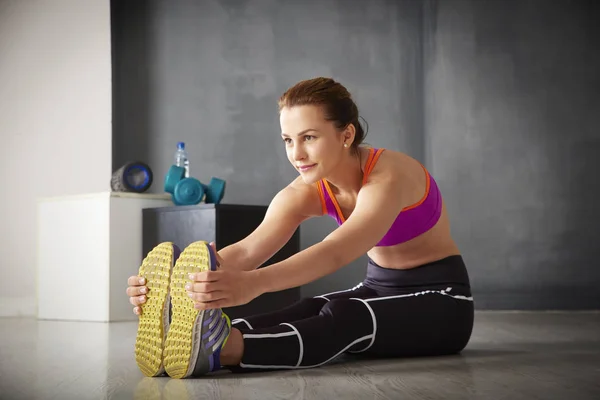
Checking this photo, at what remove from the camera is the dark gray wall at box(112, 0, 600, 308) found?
4.09 m

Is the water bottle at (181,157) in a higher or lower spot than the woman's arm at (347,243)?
higher

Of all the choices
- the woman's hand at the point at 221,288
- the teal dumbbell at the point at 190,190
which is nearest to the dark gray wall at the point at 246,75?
the teal dumbbell at the point at 190,190

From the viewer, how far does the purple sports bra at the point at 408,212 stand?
193cm

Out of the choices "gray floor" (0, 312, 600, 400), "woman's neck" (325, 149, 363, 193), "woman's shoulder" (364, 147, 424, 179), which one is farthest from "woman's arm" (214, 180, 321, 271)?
"gray floor" (0, 312, 600, 400)

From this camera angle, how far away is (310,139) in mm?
1802

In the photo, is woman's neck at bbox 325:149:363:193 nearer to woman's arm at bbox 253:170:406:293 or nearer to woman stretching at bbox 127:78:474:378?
woman stretching at bbox 127:78:474:378

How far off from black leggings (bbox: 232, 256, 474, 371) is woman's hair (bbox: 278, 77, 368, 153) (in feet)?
1.53

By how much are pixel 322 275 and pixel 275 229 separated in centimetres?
39

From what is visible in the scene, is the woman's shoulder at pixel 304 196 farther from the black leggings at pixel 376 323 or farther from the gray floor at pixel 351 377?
the gray floor at pixel 351 377

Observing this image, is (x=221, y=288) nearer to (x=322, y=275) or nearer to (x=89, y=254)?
(x=322, y=275)

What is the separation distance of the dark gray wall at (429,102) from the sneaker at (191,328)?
9.18ft

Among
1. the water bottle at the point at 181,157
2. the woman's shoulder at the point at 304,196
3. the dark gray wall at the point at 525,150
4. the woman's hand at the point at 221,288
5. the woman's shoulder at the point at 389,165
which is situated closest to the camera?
the woman's hand at the point at 221,288

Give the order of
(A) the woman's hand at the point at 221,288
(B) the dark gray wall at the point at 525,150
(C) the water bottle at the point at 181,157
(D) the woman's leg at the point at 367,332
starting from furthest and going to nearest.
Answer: (C) the water bottle at the point at 181,157 < (B) the dark gray wall at the point at 525,150 < (D) the woman's leg at the point at 367,332 < (A) the woman's hand at the point at 221,288

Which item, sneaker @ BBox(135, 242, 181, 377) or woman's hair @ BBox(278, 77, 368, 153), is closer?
sneaker @ BBox(135, 242, 181, 377)
